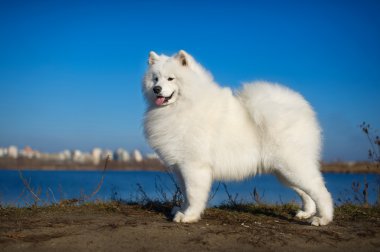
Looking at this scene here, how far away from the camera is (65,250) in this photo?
12.5 feet

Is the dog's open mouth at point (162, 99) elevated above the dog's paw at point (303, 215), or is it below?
above

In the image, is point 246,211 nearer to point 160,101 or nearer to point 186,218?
point 186,218

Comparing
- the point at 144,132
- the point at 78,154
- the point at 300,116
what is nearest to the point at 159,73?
the point at 144,132

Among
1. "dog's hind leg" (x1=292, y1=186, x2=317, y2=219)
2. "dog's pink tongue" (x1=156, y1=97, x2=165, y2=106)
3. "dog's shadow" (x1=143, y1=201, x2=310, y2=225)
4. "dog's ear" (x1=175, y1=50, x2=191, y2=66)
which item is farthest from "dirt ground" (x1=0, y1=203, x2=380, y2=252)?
"dog's ear" (x1=175, y1=50, x2=191, y2=66)

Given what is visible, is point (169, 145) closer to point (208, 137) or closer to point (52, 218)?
point (208, 137)

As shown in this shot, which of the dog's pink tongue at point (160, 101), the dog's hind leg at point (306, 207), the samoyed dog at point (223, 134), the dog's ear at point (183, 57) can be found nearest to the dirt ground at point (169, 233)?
the dog's hind leg at point (306, 207)

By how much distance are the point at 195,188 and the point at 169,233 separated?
838 mm

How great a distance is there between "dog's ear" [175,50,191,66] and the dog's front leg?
1.53m

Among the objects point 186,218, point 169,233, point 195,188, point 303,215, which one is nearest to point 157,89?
point 195,188

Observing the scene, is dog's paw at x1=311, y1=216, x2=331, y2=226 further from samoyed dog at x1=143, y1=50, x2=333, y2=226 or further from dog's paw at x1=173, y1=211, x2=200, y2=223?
dog's paw at x1=173, y1=211, x2=200, y2=223

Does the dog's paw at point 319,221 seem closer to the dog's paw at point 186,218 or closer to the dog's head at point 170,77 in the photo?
the dog's paw at point 186,218

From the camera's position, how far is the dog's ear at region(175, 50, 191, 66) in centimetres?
532

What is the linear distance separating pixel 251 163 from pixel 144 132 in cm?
165

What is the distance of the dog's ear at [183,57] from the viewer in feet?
17.5
